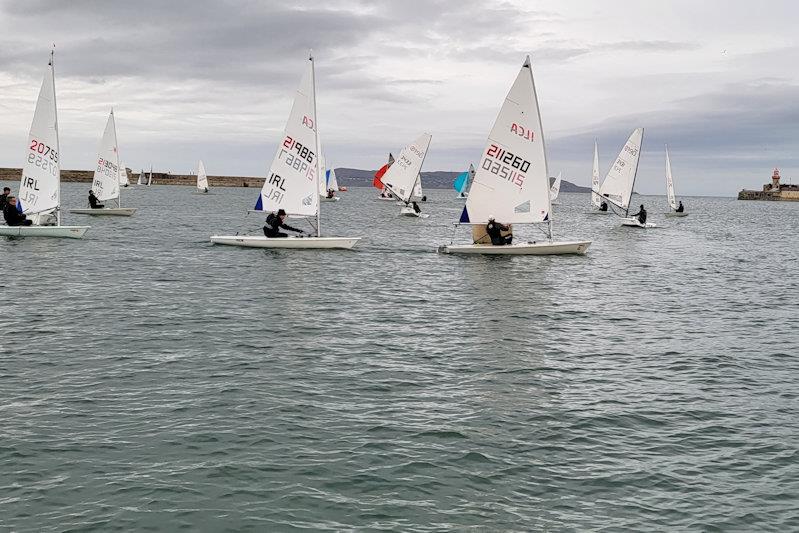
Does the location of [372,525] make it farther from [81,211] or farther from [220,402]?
[81,211]

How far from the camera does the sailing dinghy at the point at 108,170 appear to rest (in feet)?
185

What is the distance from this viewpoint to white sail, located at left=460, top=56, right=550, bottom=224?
35.5 metres

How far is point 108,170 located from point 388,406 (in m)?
49.5

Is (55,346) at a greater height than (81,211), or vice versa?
(81,211)

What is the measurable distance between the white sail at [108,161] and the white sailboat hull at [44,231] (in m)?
18.5

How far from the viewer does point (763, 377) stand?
16297 millimetres

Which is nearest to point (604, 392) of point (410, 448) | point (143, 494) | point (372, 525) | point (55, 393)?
point (410, 448)

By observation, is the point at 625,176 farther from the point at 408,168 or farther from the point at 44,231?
the point at 44,231

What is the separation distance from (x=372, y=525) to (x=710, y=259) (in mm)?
39417

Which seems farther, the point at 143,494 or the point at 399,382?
the point at 399,382

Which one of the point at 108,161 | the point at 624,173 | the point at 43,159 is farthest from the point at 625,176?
the point at 43,159

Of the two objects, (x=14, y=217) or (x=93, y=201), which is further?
(x=93, y=201)

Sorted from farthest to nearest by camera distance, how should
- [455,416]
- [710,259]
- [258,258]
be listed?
[710,259] → [258,258] → [455,416]

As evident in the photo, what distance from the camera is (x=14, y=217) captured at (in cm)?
3684
